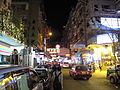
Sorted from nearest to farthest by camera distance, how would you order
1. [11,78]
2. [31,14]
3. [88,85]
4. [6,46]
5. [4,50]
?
[11,78], [88,85], [4,50], [6,46], [31,14]

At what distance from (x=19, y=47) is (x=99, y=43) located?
49.5 ft

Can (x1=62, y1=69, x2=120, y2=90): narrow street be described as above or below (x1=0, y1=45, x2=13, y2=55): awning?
below

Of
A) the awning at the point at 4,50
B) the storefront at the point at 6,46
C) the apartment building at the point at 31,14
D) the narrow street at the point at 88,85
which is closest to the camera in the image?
the narrow street at the point at 88,85

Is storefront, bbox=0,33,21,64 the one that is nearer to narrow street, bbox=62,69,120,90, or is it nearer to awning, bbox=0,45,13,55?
awning, bbox=0,45,13,55

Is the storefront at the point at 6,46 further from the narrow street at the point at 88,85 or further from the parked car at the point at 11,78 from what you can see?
the parked car at the point at 11,78

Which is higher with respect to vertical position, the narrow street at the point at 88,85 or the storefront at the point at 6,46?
the storefront at the point at 6,46

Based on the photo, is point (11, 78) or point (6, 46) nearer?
point (11, 78)

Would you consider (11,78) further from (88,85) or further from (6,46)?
(6,46)

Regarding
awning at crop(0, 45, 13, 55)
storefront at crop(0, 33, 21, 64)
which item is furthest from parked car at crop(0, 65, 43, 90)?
awning at crop(0, 45, 13, 55)

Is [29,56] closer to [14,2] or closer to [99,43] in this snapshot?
[99,43]

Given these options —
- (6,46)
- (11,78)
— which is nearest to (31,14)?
(6,46)

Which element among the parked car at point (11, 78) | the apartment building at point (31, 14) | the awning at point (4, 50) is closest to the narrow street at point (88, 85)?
the awning at point (4, 50)

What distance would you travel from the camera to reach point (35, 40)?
A: 54.0 m

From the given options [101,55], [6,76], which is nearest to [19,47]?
[6,76]
